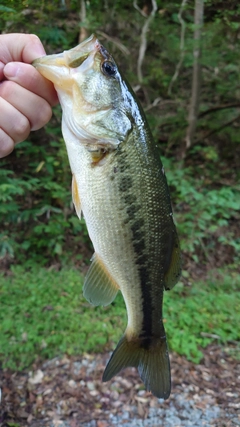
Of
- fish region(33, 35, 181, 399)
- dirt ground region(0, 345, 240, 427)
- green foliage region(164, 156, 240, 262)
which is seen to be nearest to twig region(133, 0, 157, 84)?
green foliage region(164, 156, 240, 262)

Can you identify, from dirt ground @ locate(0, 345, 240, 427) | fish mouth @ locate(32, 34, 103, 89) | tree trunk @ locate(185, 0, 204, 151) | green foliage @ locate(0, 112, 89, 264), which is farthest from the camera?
tree trunk @ locate(185, 0, 204, 151)

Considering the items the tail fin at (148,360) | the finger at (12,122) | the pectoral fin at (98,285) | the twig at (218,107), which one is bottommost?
the twig at (218,107)

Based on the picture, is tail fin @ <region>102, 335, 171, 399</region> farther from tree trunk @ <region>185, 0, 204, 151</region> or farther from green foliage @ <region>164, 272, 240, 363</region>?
tree trunk @ <region>185, 0, 204, 151</region>

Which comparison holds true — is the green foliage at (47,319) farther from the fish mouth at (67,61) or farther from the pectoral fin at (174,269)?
the fish mouth at (67,61)

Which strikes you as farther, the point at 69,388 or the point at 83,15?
the point at 83,15

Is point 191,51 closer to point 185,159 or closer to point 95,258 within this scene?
point 185,159

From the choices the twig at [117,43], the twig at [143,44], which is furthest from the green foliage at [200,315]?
the twig at [117,43]

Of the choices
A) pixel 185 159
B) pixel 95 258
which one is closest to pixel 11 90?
pixel 95 258
